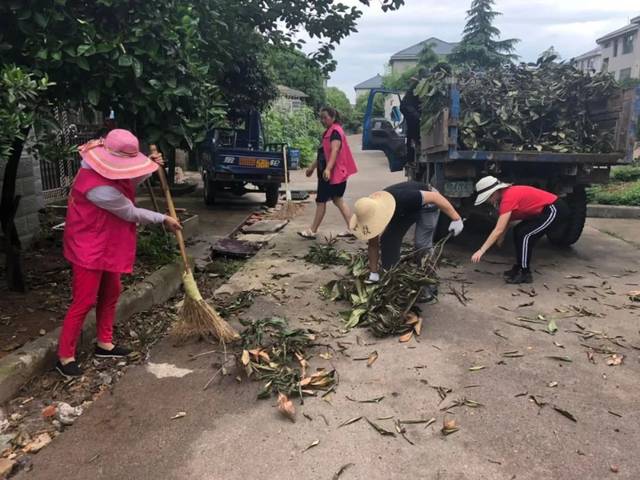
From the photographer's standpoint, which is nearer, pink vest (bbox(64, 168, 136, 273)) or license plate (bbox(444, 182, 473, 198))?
pink vest (bbox(64, 168, 136, 273))

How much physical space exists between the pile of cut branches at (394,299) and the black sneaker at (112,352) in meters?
1.79

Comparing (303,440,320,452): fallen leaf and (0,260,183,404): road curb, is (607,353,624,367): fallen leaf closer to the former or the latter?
(303,440,320,452): fallen leaf

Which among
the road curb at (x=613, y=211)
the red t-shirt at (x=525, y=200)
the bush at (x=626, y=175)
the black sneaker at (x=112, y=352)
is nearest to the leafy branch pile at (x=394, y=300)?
the red t-shirt at (x=525, y=200)

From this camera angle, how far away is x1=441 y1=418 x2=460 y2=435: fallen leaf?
117 inches

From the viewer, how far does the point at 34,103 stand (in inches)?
139

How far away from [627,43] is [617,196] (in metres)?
40.7

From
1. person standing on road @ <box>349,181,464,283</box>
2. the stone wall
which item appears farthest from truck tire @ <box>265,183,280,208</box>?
person standing on road @ <box>349,181,464,283</box>

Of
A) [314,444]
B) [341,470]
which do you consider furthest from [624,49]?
[341,470]

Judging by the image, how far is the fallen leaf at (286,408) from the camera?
10.3ft

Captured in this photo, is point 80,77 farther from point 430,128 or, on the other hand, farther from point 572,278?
point 572,278

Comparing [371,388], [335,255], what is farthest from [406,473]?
[335,255]

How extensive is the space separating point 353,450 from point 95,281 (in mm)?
1989

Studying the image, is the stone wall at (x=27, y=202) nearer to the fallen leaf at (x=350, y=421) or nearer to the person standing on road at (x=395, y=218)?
the person standing on road at (x=395, y=218)

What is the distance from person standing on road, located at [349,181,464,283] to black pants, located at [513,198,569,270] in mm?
1032
